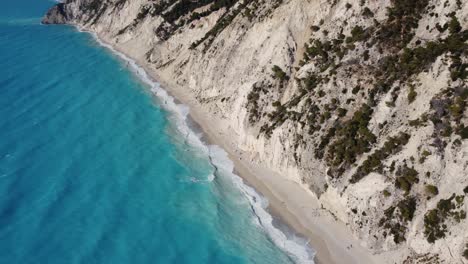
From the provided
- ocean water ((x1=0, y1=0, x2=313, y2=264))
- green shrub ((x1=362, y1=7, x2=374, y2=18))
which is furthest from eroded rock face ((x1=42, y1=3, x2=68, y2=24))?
green shrub ((x1=362, y1=7, x2=374, y2=18))

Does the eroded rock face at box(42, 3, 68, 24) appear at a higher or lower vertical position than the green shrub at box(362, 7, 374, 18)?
lower

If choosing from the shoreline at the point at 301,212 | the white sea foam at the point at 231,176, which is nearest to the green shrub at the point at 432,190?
the shoreline at the point at 301,212

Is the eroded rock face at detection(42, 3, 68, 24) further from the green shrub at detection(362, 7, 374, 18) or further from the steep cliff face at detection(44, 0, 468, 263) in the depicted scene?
the green shrub at detection(362, 7, 374, 18)

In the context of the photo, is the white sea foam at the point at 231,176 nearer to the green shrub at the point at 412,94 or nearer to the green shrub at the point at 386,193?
the green shrub at the point at 386,193

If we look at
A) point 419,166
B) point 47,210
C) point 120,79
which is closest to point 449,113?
point 419,166

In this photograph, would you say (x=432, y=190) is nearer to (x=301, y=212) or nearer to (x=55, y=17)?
(x=301, y=212)

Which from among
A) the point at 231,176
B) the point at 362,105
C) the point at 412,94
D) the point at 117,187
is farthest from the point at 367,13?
the point at 117,187
